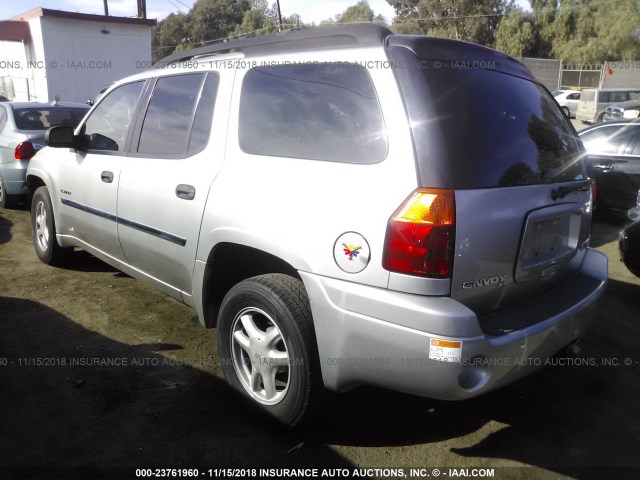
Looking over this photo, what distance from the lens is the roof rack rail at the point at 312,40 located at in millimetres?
2541

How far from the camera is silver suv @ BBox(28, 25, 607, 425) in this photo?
7.42 ft

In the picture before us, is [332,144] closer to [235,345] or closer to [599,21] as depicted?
[235,345]

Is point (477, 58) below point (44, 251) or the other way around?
the other way around

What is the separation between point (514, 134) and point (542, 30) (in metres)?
47.0

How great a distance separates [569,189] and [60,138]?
3668 millimetres

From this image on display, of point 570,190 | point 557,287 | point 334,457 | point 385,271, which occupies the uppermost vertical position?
point 570,190

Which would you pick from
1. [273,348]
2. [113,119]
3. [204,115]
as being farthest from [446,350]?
[113,119]

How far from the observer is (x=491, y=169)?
7.92 feet

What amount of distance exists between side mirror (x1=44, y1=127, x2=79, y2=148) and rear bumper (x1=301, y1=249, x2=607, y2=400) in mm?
2798

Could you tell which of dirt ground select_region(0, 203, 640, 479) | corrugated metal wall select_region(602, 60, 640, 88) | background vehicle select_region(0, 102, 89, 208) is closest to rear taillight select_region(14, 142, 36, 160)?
background vehicle select_region(0, 102, 89, 208)

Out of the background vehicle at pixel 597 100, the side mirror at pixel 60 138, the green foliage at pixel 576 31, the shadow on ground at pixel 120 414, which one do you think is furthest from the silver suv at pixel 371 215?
the green foliage at pixel 576 31

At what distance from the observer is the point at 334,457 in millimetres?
2678

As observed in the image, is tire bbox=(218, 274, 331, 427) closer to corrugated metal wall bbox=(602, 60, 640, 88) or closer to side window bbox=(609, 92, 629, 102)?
side window bbox=(609, 92, 629, 102)

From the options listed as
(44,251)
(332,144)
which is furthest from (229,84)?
(44,251)
